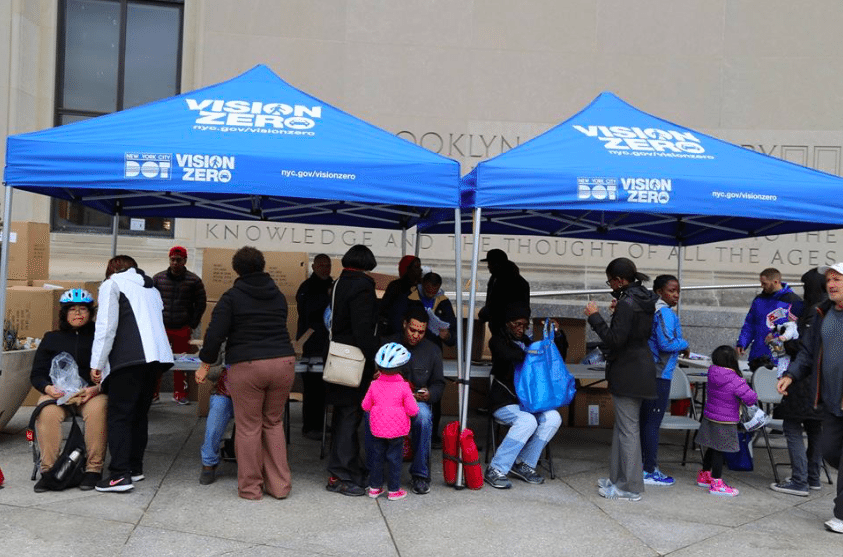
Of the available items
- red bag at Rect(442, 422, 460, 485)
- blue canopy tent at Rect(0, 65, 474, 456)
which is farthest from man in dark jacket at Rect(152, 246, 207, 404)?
red bag at Rect(442, 422, 460, 485)

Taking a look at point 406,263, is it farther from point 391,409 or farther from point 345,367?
point 391,409

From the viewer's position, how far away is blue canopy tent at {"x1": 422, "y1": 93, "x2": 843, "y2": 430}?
6.06m

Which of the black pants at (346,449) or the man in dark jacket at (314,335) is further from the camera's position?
the man in dark jacket at (314,335)

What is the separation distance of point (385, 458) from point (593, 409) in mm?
3497

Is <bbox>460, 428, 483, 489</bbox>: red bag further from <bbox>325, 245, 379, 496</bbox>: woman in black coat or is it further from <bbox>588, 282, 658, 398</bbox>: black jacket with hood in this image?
<bbox>588, 282, 658, 398</bbox>: black jacket with hood

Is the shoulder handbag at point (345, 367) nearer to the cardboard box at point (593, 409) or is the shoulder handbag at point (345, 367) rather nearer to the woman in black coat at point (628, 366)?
the woman in black coat at point (628, 366)

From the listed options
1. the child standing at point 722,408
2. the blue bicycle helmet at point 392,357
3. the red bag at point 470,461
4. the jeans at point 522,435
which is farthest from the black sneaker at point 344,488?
the child standing at point 722,408

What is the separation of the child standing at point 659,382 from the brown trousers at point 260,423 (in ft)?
8.91

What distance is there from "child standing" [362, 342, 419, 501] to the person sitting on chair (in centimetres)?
87

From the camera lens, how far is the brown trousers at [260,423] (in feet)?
18.1

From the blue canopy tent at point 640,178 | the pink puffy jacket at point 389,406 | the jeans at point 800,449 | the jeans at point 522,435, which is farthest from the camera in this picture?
the jeans at point 800,449

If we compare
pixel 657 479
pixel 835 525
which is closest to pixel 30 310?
pixel 657 479

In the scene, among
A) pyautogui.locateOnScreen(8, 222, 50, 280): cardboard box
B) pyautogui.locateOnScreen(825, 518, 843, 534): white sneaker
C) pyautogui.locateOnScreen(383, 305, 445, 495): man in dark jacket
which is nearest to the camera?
pyautogui.locateOnScreen(825, 518, 843, 534): white sneaker

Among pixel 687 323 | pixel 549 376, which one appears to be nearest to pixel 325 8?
pixel 687 323
